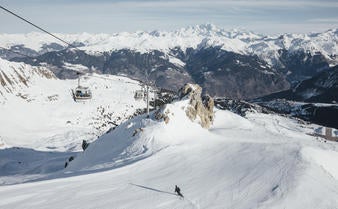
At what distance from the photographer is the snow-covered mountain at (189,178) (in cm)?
2453

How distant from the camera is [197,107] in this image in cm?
5103

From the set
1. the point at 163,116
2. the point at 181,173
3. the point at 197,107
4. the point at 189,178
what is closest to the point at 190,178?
the point at 189,178

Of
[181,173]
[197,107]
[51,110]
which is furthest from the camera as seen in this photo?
[51,110]

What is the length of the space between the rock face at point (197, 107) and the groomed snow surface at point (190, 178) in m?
7.03

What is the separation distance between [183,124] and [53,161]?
2721cm

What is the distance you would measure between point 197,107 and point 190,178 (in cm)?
2240

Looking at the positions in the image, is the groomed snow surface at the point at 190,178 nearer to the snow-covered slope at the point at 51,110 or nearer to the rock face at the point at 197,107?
the rock face at the point at 197,107

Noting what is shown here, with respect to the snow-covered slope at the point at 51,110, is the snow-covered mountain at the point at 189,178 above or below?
above

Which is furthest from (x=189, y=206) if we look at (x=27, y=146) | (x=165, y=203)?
(x=27, y=146)

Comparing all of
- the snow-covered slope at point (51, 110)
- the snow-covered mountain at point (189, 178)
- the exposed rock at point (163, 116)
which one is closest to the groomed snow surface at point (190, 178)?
the snow-covered mountain at point (189, 178)

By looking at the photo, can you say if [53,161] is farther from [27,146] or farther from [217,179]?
[217,179]

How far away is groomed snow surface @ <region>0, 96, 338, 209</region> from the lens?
24.5 meters

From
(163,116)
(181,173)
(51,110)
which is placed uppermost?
(163,116)

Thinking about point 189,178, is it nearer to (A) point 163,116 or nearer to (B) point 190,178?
(B) point 190,178
